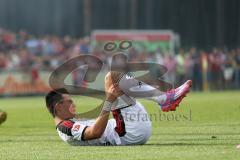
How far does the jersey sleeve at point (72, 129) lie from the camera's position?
37.3 feet

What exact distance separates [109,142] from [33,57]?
24520mm

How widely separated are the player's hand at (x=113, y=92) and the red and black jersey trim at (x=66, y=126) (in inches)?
32.8

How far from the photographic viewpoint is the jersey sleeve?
1138cm

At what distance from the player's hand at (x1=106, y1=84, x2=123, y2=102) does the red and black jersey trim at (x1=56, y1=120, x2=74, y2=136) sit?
0.83 meters

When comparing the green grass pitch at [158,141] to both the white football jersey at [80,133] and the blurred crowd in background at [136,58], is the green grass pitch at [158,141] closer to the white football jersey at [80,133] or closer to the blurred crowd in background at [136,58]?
the white football jersey at [80,133]

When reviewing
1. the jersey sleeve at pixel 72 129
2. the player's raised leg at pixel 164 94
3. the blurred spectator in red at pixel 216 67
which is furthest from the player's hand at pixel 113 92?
the blurred spectator in red at pixel 216 67

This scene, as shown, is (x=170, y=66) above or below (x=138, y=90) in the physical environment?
Answer: below

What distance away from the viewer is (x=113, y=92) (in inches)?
425

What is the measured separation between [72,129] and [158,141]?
188 cm

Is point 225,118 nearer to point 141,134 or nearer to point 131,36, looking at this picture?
point 141,134

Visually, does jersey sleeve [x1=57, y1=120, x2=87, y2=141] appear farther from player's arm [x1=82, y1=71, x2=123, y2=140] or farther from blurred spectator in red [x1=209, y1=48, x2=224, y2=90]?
blurred spectator in red [x1=209, y1=48, x2=224, y2=90]

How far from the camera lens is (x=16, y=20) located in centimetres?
3806

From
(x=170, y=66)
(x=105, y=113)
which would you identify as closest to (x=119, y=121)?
(x=105, y=113)

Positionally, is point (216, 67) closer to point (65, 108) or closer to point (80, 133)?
point (65, 108)
